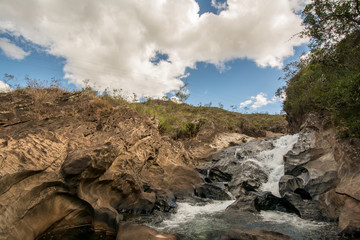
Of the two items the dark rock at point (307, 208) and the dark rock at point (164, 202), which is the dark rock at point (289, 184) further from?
the dark rock at point (164, 202)

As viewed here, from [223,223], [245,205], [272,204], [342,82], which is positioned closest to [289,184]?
[272,204]

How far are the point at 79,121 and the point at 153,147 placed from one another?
3.75m

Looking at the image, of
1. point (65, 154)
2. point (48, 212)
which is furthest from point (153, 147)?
point (48, 212)

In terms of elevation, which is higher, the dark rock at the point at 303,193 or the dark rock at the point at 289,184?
the dark rock at the point at 289,184

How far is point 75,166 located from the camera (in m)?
5.37

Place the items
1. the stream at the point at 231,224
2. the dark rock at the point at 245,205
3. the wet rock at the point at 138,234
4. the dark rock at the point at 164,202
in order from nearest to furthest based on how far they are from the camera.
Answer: the wet rock at the point at 138,234 → the stream at the point at 231,224 → the dark rock at the point at 245,205 → the dark rock at the point at 164,202

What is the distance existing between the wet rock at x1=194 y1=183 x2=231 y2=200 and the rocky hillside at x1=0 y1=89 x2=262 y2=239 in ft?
1.54

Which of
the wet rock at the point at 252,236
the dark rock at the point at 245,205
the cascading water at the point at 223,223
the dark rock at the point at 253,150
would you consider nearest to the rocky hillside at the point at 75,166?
the cascading water at the point at 223,223

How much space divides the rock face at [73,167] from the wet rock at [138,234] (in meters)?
0.47

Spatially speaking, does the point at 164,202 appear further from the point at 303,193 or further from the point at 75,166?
the point at 303,193

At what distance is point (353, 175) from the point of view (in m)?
6.06

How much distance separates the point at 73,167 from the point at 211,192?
5.69m

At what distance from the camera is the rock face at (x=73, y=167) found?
4.56 metres

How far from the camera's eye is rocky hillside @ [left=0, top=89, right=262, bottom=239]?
4.58m
